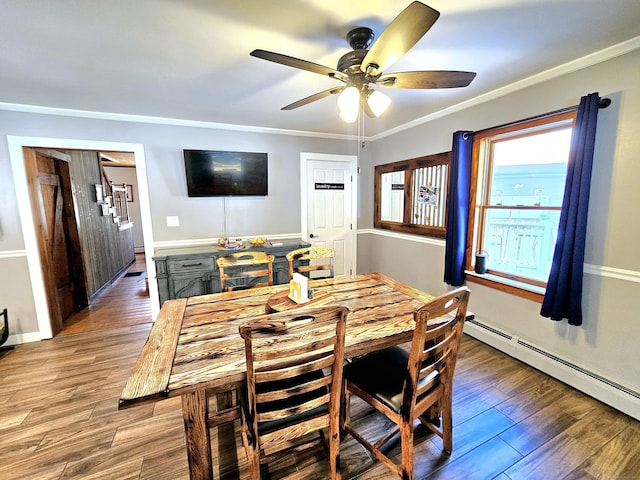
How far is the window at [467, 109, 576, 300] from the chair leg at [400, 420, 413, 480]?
1784 millimetres

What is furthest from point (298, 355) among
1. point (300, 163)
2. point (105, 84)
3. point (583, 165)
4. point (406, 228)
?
point (300, 163)

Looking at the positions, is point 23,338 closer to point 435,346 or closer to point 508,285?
point 435,346

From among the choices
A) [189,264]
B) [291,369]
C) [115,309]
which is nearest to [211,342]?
[291,369]

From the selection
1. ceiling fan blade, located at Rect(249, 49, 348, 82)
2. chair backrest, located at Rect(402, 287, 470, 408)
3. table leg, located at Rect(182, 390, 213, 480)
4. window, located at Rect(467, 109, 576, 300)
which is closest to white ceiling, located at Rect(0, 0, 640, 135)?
ceiling fan blade, located at Rect(249, 49, 348, 82)

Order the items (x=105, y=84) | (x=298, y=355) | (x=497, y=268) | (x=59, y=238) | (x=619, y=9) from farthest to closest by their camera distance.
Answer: (x=59, y=238) < (x=497, y=268) < (x=105, y=84) < (x=619, y=9) < (x=298, y=355)

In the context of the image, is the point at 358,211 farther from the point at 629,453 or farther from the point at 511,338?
the point at 629,453

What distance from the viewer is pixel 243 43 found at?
5.49 ft

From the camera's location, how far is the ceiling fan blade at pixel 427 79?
150cm

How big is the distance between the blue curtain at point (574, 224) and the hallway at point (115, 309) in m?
4.20

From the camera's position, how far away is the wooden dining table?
1.08 m

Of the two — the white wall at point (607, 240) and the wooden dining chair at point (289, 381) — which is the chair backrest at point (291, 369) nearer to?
the wooden dining chair at point (289, 381)

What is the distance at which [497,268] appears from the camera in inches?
109

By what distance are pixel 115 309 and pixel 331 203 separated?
339cm

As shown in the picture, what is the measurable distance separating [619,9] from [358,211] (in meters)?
3.18
